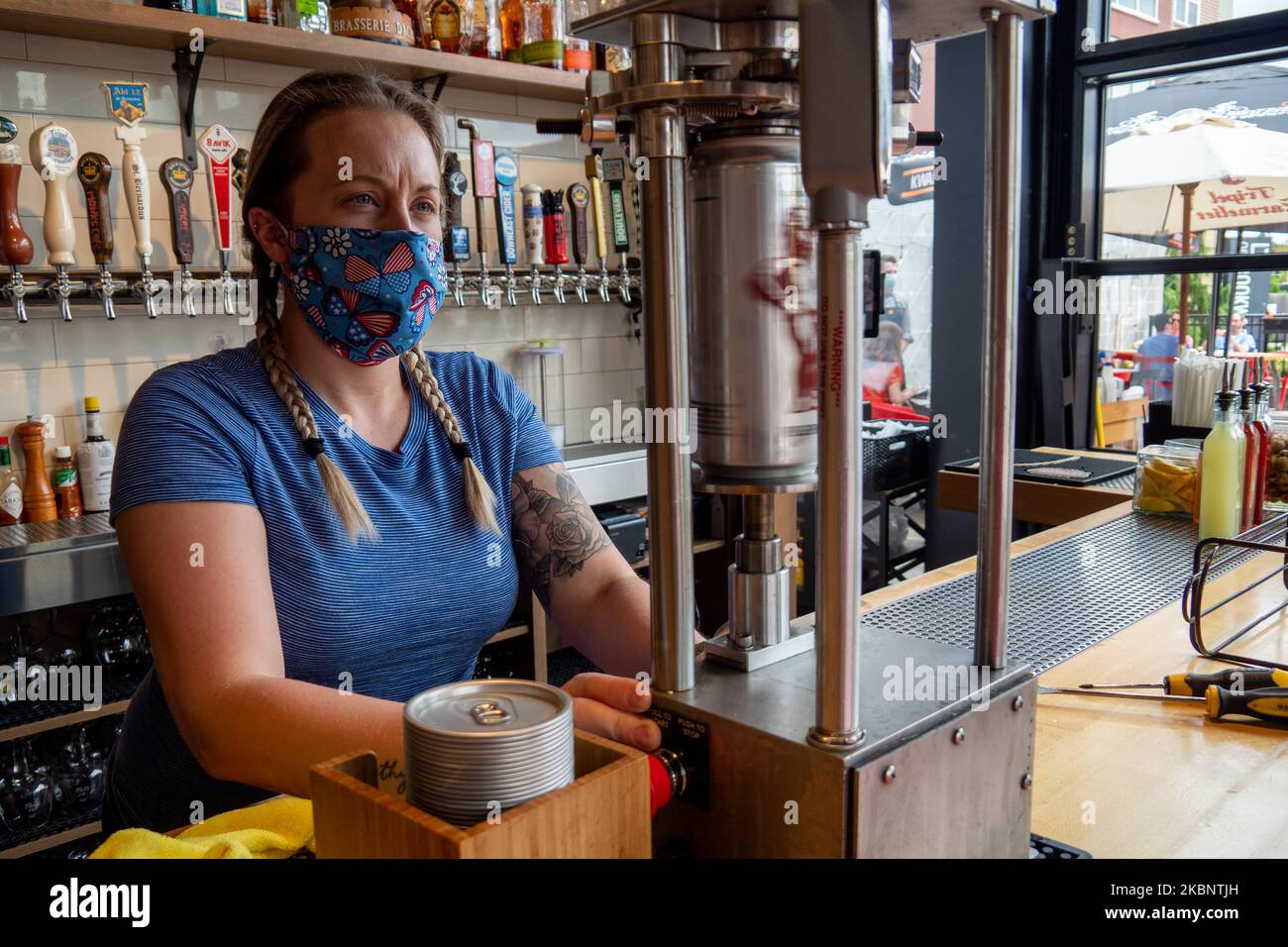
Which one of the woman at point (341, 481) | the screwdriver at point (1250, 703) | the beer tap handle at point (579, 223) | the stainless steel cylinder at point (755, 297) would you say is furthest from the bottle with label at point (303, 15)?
the screwdriver at point (1250, 703)

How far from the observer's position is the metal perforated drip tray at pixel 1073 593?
1434 mm

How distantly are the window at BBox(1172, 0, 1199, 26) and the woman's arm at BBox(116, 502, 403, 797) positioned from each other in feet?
12.0

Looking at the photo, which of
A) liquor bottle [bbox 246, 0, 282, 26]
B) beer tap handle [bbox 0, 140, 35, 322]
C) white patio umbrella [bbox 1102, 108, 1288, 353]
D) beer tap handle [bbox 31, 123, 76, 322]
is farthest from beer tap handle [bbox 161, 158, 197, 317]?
white patio umbrella [bbox 1102, 108, 1288, 353]

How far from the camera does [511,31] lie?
341cm

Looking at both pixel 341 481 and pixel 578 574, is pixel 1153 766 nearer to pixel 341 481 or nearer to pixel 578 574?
pixel 578 574

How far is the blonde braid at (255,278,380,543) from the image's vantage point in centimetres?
137

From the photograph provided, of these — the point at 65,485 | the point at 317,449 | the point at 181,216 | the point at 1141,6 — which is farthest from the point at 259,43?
the point at 1141,6

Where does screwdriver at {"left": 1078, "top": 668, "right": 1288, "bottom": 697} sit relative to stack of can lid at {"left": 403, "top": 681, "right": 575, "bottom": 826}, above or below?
below

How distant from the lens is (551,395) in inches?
152

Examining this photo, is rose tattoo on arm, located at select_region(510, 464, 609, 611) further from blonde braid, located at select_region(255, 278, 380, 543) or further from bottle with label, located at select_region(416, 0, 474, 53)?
bottle with label, located at select_region(416, 0, 474, 53)

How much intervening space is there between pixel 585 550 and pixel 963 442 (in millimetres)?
2806

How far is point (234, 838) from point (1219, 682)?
3.58 feet
